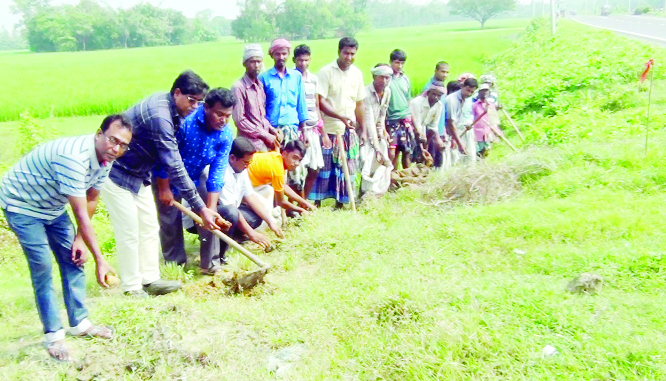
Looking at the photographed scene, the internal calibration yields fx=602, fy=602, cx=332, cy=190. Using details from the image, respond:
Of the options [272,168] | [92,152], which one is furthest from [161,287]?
[92,152]

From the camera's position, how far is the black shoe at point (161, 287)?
4242 mm

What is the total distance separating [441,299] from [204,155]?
2084 mm

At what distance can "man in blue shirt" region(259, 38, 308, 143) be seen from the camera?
216 inches

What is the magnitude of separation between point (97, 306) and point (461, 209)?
3.16 m

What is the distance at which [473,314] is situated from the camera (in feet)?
10.00

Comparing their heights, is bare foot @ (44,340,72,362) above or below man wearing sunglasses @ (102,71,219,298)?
below

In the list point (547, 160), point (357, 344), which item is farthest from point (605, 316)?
point (547, 160)

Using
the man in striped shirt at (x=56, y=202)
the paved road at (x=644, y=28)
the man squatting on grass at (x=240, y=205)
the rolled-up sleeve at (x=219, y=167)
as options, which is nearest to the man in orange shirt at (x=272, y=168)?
the man squatting on grass at (x=240, y=205)

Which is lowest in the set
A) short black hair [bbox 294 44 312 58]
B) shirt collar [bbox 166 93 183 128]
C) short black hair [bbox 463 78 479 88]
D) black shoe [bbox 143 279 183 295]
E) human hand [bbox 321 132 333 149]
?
black shoe [bbox 143 279 183 295]

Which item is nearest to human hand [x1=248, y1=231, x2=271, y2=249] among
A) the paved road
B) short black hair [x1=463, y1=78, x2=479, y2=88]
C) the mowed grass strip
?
short black hair [x1=463, y1=78, x2=479, y2=88]

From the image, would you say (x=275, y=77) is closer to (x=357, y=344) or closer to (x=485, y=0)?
(x=357, y=344)

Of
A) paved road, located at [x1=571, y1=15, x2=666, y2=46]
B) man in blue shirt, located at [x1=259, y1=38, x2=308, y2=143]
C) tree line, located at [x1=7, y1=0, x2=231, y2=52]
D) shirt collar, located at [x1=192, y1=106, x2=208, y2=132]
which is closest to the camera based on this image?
shirt collar, located at [x1=192, y1=106, x2=208, y2=132]

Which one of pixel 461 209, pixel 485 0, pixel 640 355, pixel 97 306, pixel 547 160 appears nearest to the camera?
pixel 640 355

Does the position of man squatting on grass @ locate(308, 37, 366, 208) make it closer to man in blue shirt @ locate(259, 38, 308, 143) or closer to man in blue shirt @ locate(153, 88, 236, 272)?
man in blue shirt @ locate(259, 38, 308, 143)
